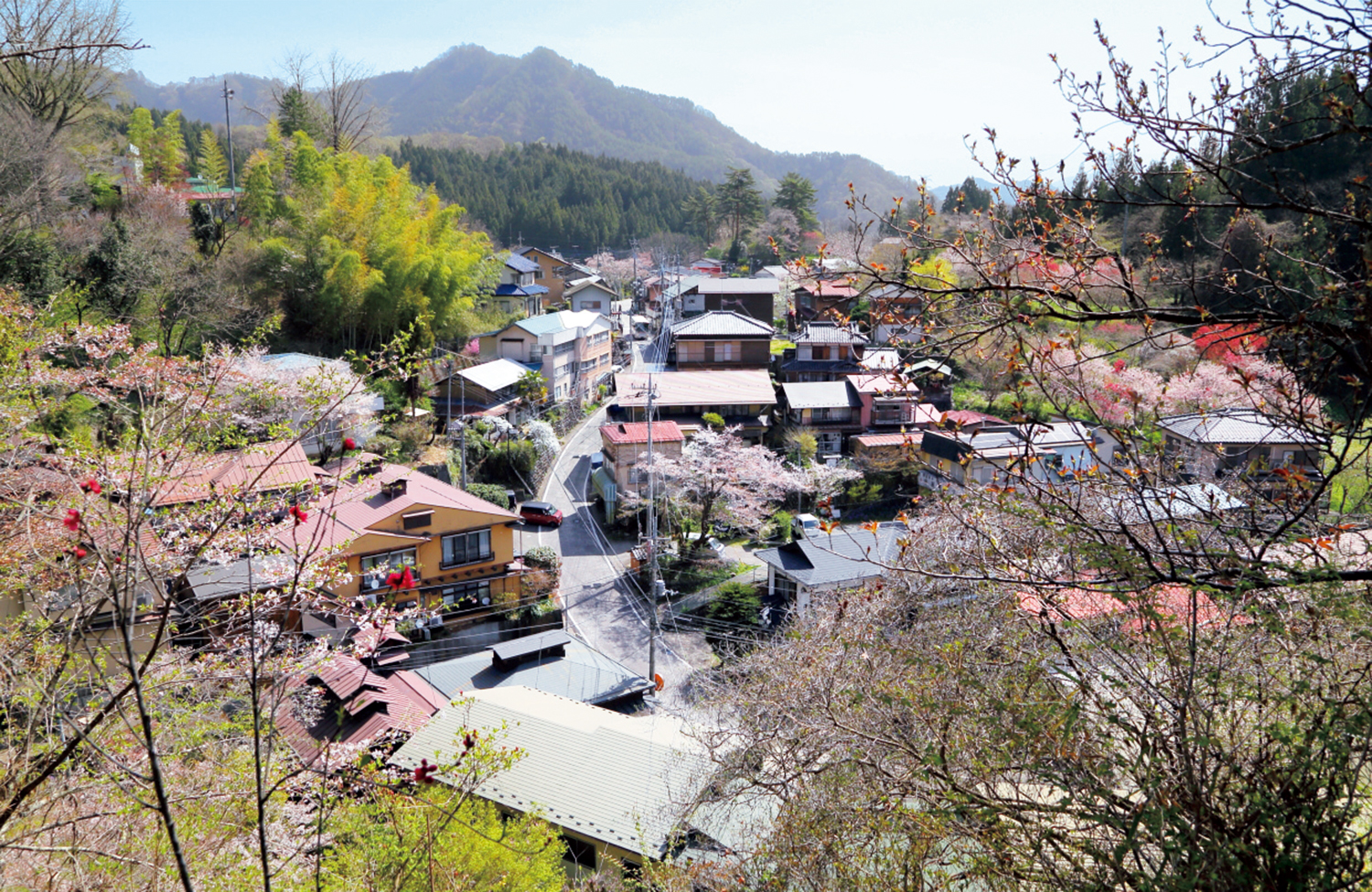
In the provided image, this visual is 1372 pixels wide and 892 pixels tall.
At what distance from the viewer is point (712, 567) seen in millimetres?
13680

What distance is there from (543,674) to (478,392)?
10.1 metres

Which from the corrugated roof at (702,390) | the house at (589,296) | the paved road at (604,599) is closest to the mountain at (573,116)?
the house at (589,296)

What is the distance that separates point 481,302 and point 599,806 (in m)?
18.5

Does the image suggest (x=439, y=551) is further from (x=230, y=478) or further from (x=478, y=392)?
(x=478, y=392)

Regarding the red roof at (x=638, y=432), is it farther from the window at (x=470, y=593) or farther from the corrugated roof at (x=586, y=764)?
the corrugated roof at (x=586, y=764)

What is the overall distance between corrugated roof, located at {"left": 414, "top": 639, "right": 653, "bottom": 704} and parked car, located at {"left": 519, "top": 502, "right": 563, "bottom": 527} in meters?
4.98

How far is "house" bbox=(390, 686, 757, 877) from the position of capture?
18.8 feet

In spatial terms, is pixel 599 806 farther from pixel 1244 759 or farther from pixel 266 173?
pixel 266 173

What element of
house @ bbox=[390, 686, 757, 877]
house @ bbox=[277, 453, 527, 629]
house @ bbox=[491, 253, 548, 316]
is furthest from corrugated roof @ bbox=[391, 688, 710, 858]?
house @ bbox=[491, 253, 548, 316]

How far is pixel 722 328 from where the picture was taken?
2208 cm

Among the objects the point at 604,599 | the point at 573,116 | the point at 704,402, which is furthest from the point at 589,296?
the point at 573,116

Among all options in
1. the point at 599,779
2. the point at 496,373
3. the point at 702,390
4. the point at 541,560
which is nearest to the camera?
the point at 599,779

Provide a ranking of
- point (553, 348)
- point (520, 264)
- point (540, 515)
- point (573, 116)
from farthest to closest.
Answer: point (573, 116) → point (520, 264) → point (553, 348) → point (540, 515)

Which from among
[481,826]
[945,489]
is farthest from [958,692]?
[481,826]
